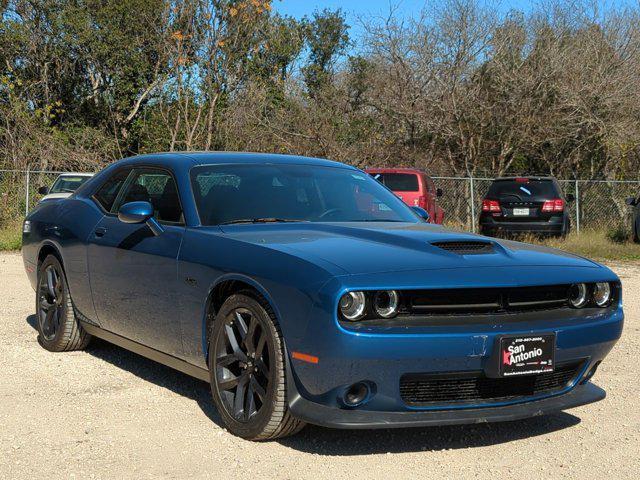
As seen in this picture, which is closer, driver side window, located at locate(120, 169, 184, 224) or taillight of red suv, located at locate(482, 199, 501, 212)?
driver side window, located at locate(120, 169, 184, 224)

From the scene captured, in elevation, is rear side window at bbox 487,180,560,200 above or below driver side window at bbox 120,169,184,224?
below

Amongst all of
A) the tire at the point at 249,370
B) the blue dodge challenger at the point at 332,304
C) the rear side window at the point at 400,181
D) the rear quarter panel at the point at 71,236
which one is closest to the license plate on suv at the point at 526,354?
the blue dodge challenger at the point at 332,304

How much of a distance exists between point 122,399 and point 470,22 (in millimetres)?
22902

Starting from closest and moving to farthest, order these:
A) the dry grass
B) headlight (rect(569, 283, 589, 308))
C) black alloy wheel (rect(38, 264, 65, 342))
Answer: headlight (rect(569, 283, 589, 308))
black alloy wheel (rect(38, 264, 65, 342))
the dry grass

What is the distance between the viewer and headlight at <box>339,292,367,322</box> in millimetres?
4047

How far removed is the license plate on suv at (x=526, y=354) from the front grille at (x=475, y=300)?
20cm

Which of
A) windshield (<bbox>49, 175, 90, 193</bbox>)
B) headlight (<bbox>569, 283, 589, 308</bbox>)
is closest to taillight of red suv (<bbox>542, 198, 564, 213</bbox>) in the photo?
windshield (<bbox>49, 175, 90, 193</bbox>)

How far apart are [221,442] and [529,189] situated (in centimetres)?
1463

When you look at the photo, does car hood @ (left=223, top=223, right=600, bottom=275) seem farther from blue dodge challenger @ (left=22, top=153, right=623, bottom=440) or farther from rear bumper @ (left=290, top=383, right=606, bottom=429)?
rear bumper @ (left=290, top=383, right=606, bottom=429)

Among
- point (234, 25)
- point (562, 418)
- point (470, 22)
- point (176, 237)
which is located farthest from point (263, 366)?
point (470, 22)

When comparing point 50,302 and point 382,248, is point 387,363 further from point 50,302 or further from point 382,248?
point 50,302

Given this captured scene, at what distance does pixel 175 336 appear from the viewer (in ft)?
16.9

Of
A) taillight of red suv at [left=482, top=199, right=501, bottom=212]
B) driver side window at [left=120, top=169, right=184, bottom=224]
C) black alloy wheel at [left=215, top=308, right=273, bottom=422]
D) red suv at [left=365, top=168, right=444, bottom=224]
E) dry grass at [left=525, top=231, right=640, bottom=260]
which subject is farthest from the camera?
taillight of red suv at [left=482, top=199, right=501, bottom=212]

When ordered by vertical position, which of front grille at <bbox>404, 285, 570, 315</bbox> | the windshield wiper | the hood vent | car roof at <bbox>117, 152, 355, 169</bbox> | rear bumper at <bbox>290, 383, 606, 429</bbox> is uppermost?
car roof at <bbox>117, 152, 355, 169</bbox>
